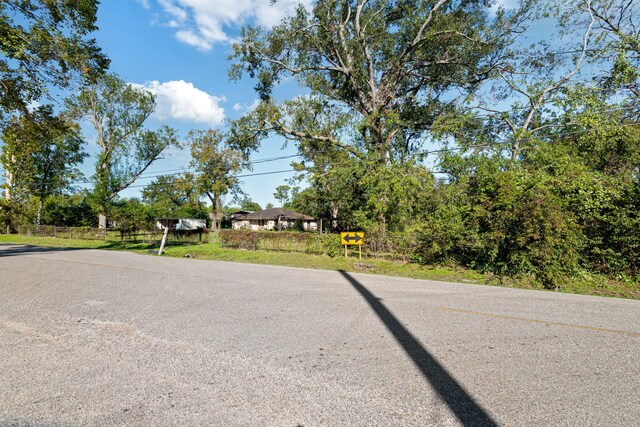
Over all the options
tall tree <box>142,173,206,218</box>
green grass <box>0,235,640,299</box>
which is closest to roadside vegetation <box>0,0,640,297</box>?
green grass <box>0,235,640,299</box>

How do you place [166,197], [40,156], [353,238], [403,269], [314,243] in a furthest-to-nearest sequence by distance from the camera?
[166,197] < [40,156] < [314,243] < [353,238] < [403,269]

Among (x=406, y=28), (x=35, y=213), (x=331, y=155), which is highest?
(x=406, y=28)

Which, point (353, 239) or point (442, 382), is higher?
point (353, 239)

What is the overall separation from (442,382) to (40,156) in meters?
49.9

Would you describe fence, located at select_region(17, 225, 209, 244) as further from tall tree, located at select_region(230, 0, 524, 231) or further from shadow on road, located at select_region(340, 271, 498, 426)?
shadow on road, located at select_region(340, 271, 498, 426)

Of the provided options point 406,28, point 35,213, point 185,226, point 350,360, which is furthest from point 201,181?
point 350,360

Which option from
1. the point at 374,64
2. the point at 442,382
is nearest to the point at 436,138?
the point at 374,64

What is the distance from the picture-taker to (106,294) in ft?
21.8

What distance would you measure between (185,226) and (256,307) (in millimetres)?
48565

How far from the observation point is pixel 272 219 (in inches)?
2142

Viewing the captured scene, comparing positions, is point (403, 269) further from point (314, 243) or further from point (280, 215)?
point (280, 215)

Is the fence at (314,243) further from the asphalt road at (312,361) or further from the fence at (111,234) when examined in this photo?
the asphalt road at (312,361)

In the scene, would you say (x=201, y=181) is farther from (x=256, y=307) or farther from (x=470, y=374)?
(x=470, y=374)

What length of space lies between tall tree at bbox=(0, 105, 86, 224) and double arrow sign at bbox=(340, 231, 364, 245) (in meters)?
13.6
